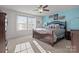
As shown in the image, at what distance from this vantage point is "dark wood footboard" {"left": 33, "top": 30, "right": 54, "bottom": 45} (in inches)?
69.7

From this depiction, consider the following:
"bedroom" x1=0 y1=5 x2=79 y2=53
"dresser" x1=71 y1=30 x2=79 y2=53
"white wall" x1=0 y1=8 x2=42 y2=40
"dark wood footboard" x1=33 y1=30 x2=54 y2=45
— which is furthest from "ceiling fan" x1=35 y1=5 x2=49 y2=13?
"dresser" x1=71 y1=30 x2=79 y2=53

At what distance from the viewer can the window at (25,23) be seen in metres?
1.77

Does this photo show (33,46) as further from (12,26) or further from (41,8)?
(41,8)

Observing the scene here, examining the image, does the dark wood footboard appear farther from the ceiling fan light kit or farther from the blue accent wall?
the ceiling fan light kit

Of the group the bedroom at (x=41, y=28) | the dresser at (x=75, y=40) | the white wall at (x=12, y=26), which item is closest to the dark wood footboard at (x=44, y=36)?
the bedroom at (x=41, y=28)

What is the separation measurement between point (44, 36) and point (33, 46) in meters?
0.30

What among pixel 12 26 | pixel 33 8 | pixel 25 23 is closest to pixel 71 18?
pixel 33 8

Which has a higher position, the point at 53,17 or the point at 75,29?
the point at 53,17

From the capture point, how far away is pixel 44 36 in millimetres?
1821

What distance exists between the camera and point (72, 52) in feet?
5.44

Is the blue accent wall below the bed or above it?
above

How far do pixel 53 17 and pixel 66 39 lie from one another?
499 millimetres
